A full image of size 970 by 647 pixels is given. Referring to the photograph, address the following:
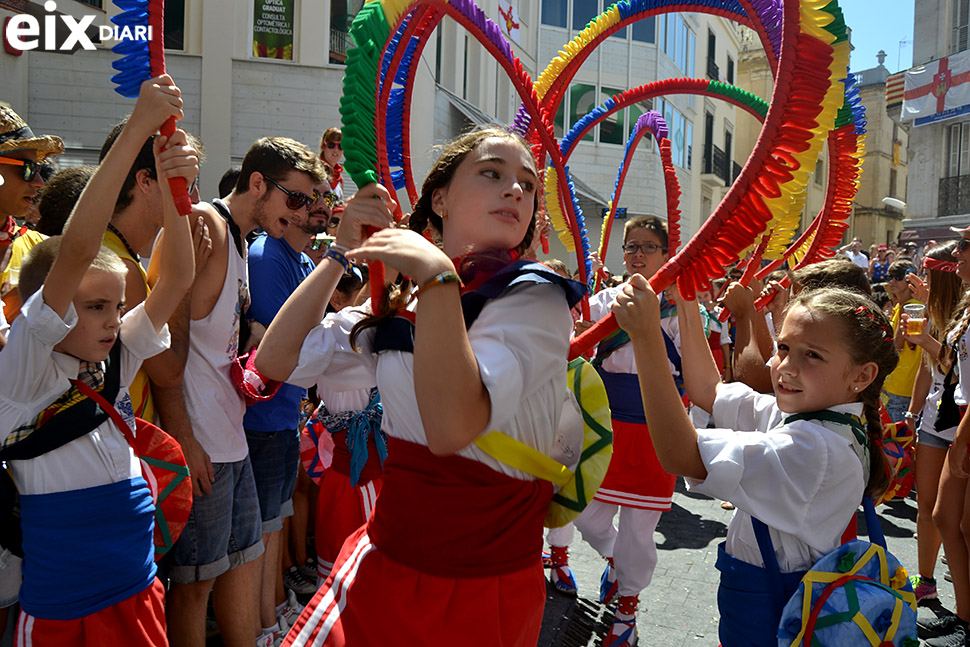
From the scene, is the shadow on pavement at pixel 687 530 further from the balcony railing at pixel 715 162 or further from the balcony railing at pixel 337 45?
the balcony railing at pixel 715 162

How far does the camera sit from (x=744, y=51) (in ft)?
110

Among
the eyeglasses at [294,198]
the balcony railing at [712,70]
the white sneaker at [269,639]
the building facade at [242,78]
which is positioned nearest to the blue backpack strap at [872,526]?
the eyeglasses at [294,198]

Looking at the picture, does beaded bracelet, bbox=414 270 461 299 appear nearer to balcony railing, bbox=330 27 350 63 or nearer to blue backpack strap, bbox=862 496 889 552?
blue backpack strap, bbox=862 496 889 552

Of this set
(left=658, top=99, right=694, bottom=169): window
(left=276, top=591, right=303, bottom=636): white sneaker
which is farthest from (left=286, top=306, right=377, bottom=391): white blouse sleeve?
(left=658, top=99, right=694, bottom=169): window

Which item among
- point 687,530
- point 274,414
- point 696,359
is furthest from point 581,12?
point 696,359

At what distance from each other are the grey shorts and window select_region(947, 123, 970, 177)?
1014 inches

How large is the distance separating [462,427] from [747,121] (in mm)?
34648

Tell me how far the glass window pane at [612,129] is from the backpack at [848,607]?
67.0 feet

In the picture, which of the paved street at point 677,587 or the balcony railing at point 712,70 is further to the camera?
the balcony railing at point 712,70

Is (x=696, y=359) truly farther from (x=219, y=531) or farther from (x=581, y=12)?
(x=581, y=12)

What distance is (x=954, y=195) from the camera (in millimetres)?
22766

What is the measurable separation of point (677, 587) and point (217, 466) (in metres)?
2.79

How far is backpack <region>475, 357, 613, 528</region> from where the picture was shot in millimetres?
1651

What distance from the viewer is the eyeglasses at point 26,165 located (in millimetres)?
2531
